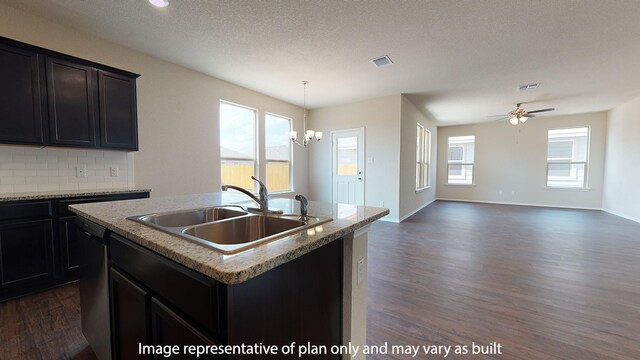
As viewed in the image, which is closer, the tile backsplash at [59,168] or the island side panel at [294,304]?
the island side panel at [294,304]

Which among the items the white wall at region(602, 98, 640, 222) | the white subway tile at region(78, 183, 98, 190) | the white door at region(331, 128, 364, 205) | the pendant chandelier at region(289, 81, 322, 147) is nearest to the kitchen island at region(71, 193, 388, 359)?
the white subway tile at region(78, 183, 98, 190)

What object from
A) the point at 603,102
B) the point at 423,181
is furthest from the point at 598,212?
the point at 423,181

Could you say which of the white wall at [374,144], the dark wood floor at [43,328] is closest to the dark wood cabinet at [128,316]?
the dark wood floor at [43,328]

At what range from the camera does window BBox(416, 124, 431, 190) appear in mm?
6485

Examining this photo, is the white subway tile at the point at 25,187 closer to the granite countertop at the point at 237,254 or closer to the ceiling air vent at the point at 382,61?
the granite countertop at the point at 237,254

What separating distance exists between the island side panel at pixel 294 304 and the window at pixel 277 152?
13.8ft

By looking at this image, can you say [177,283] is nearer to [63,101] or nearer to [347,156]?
[63,101]

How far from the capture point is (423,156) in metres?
6.95

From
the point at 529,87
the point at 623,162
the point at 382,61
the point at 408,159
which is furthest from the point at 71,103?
the point at 623,162

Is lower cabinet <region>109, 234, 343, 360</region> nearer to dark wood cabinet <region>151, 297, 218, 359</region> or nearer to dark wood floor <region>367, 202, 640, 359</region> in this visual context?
dark wood cabinet <region>151, 297, 218, 359</region>

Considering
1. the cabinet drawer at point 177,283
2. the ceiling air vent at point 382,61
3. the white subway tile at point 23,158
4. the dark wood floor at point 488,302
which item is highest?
the ceiling air vent at point 382,61

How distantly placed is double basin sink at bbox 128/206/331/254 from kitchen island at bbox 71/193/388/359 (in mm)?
84

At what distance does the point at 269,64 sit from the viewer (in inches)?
141

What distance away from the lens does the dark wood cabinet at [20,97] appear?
6.97 feet
